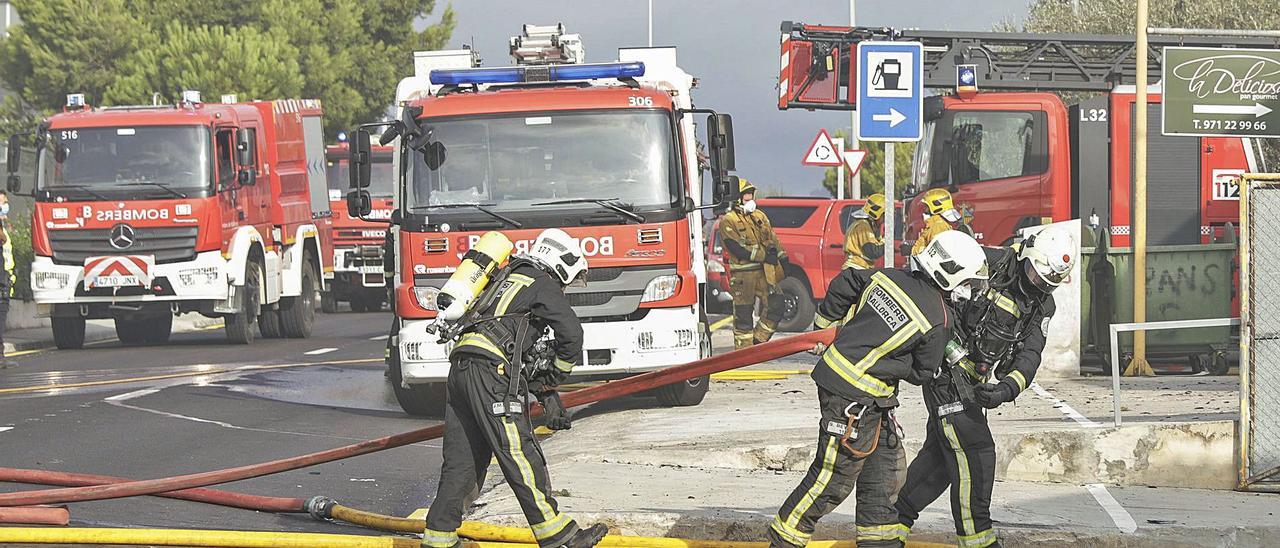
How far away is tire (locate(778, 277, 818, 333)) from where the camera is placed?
21.4m

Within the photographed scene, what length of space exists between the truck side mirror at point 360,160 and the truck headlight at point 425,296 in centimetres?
98

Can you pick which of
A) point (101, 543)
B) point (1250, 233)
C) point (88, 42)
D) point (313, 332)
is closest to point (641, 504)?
point (101, 543)

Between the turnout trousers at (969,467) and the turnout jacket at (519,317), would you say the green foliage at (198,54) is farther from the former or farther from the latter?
the turnout trousers at (969,467)

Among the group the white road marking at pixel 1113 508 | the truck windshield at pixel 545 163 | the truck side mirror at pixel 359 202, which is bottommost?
the white road marking at pixel 1113 508

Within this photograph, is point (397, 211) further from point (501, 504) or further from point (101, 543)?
point (101, 543)

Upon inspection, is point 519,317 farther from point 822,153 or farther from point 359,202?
point 822,153

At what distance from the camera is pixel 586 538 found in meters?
6.85

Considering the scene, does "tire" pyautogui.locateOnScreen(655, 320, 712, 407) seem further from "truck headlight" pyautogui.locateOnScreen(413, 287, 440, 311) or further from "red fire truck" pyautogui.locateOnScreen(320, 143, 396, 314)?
"red fire truck" pyautogui.locateOnScreen(320, 143, 396, 314)

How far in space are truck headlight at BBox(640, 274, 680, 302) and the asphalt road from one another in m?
1.93

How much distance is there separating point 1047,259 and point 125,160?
14516 mm

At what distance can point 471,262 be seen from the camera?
7031mm

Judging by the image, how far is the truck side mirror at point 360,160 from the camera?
12.4 metres

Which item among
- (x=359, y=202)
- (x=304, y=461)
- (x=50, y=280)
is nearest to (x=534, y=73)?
(x=359, y=202)

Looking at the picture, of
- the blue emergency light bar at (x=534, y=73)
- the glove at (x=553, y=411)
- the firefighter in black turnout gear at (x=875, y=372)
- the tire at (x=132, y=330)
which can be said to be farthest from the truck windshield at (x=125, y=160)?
the firefighter in black turnout gear at (x=875, y=372)
